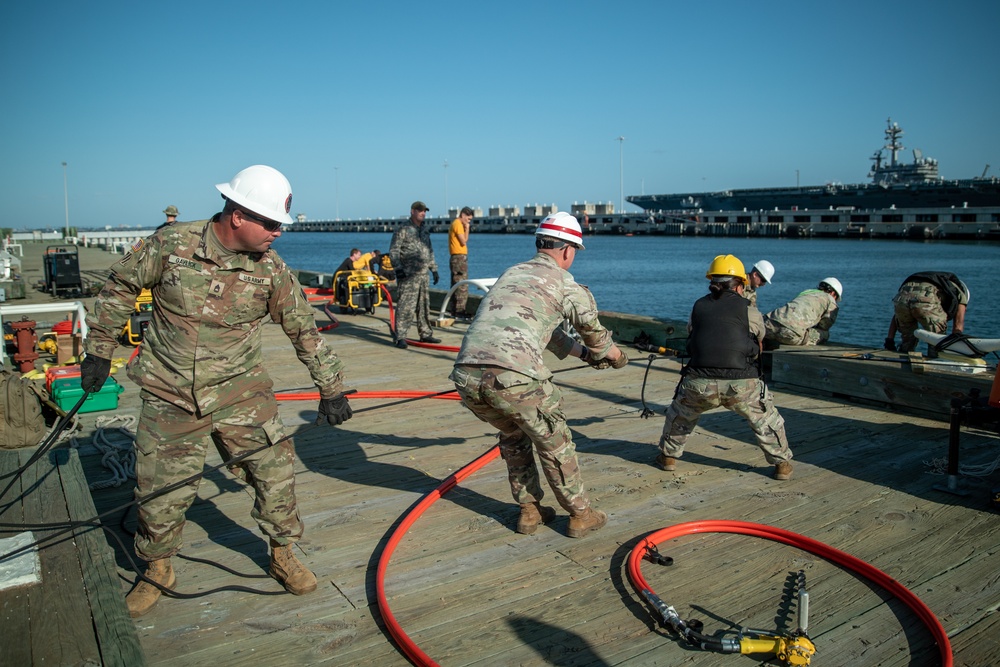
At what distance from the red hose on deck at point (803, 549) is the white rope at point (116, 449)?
360 centimetres

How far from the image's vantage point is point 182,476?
11.9 feet

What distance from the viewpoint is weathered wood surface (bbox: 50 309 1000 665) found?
133 inches

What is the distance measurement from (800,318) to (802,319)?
0.03m

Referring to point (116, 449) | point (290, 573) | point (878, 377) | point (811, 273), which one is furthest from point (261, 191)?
point (811, 273)

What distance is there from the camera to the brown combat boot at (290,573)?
377 cm

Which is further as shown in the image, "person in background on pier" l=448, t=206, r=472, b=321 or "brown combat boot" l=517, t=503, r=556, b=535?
"person in background on pier" l=448, t=206, r=472, b=321

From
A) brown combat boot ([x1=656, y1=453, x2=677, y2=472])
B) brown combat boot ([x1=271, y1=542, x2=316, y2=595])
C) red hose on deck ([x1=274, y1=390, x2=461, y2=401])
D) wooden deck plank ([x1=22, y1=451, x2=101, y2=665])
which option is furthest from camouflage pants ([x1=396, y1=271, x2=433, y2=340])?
brown combat boot ([x1=271, y1=542, x2=316, y2=595])

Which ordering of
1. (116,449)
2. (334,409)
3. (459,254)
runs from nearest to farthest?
(334,409) → (116,449) → (459,254)

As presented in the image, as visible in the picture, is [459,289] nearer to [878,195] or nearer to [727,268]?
[727,268]

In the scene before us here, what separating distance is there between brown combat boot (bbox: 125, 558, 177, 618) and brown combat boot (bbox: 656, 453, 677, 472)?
3404 mm

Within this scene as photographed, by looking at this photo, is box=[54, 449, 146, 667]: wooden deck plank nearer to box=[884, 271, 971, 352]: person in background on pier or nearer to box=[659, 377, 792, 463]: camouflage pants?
box=[659, 377, 792, 463]: camouflage pants

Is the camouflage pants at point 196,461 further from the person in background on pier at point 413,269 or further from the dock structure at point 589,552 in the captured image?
the person in background on pier at point 413,269

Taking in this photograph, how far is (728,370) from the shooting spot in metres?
5.29

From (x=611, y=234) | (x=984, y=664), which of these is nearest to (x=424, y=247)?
(x=984, y=664)
